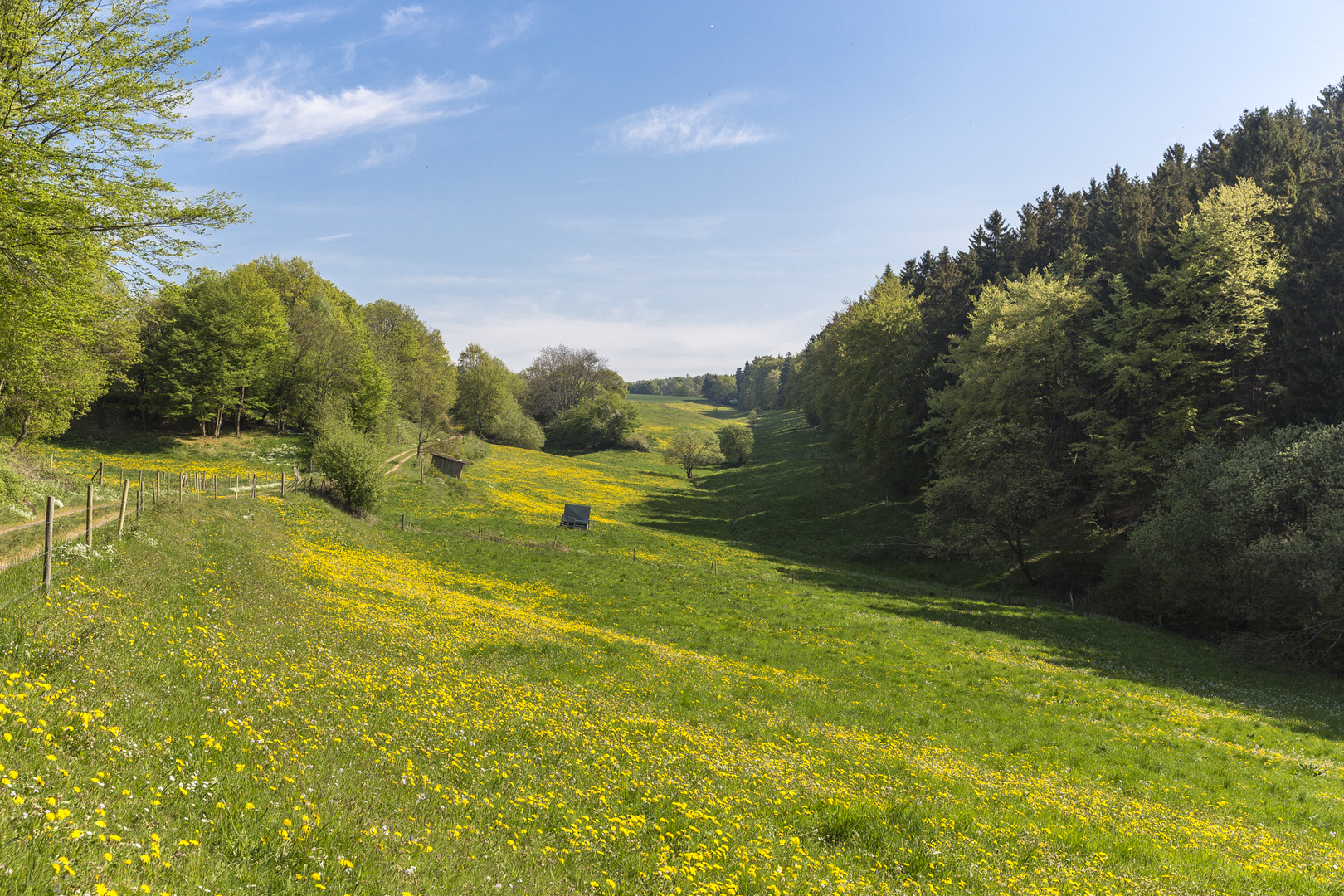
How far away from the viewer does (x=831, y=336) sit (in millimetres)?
95188

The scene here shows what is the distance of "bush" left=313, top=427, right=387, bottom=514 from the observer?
1619 inches

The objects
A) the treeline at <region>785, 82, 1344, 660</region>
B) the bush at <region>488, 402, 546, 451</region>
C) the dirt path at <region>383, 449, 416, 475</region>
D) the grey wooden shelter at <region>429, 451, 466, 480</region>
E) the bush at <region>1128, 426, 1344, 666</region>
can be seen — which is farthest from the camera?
the bush at <region>488, 402, 546, 451</region>

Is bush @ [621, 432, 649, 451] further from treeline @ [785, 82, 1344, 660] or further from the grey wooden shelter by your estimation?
treeline @ [785, 82, 1344, 660]

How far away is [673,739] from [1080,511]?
41590mm

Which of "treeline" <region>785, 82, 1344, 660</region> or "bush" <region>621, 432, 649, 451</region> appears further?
"bush" <region>621, 432, 649, 451</region>

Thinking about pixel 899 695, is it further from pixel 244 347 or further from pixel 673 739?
pixel 244 347

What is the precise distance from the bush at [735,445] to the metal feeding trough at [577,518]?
60.5 m

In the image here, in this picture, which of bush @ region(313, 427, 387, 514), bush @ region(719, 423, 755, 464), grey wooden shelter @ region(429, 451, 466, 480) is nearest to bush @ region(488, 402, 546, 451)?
bush @ region(719, 423, 755, 464)

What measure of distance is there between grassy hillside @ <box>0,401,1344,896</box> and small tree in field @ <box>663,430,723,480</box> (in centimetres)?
7276

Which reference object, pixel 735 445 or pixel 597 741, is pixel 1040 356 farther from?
pixel 735 445

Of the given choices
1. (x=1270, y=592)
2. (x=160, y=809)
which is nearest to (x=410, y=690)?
(x=160, y=809)

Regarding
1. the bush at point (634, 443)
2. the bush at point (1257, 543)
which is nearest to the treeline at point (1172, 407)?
the bush at point (1257, 543)

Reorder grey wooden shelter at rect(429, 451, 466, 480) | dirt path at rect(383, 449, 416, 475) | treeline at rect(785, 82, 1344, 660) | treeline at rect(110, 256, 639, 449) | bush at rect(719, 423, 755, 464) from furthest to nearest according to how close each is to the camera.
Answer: bush at rect(719, 423, 755, 464) < dirt path at rect(383, 449, 416, 475) < grey wooden shelter at rect(429, 451, 466, 480) < treeline at rect(110, 256, 639, 449) < treeline at rect(785, 82, 1344, 660)

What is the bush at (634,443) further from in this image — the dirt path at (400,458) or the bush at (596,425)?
the dirt path at (400,458)
